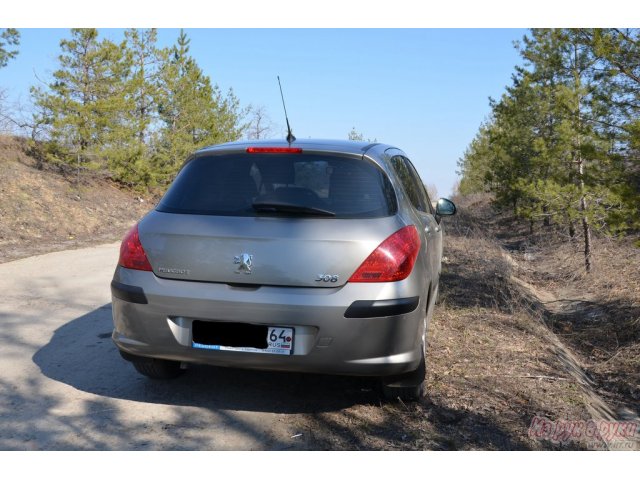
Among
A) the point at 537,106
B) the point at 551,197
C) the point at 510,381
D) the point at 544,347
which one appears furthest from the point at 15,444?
the point at 537,106

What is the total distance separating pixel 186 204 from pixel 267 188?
54 centimetres

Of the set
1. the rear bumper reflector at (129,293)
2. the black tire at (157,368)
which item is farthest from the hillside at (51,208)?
the rear bumper reflector at (129,293)

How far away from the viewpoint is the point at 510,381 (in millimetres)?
4465

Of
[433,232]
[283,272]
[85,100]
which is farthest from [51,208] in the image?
[283,272]

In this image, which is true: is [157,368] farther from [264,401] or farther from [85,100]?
[85,100]

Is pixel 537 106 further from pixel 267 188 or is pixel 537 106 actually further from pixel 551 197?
pixel 267 188

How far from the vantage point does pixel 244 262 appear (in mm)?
3432

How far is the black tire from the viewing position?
13.3ft

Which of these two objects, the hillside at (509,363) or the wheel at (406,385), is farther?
the wheel at (406,385)

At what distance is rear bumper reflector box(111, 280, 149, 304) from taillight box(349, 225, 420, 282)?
50.6 inches

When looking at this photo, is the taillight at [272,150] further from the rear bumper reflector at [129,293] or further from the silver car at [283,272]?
the rear bumper reflector at [129,293]

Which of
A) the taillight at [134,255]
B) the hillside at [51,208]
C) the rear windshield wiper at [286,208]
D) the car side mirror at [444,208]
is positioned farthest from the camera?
the hillside at [51,208]

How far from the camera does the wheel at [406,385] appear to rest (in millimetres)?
3744

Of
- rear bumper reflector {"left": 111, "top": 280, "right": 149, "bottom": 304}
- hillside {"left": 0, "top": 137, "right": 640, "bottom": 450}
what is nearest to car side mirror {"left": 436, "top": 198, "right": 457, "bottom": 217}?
hillside {"left": 0, "top": 137, "right": 640, "bottom": 450}
